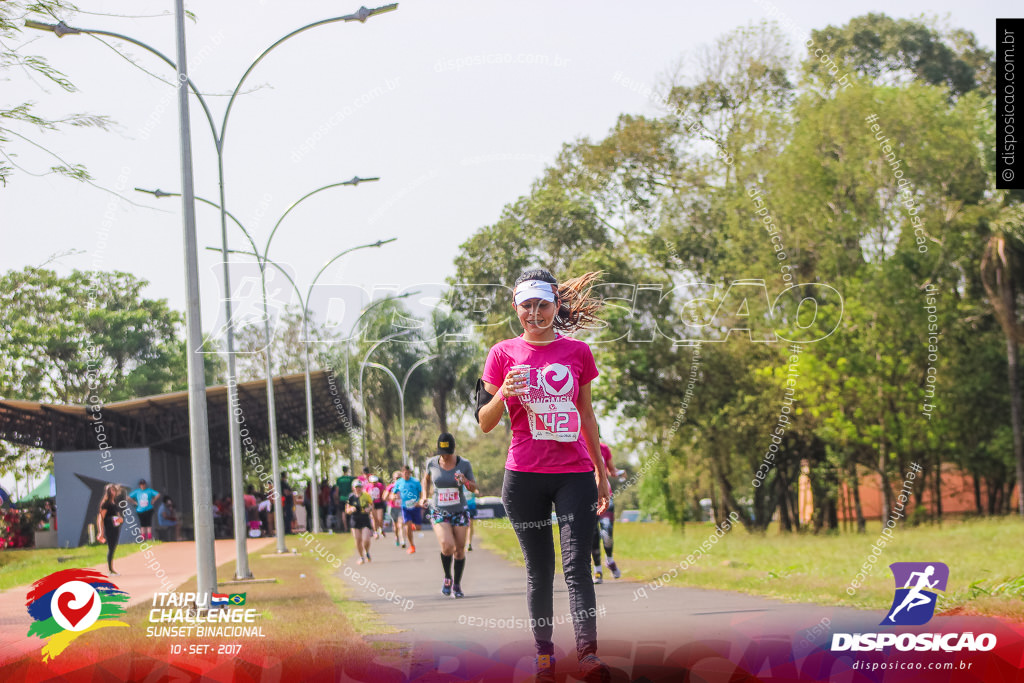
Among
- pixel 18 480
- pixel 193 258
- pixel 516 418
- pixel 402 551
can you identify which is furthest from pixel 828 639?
pixel 402 551

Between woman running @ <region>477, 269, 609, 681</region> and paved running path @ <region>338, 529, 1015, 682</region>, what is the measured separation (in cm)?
47

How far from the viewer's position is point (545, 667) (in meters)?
5.47

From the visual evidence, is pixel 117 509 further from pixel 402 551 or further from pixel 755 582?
pixel 755 582

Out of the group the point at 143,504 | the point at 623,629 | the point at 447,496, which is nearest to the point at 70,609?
the point at 623,629

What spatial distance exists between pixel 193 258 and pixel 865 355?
15.9m

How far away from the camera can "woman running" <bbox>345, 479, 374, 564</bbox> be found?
16.9 metres

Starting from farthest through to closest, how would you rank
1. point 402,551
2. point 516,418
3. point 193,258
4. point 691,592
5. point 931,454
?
1. point 931,454
2. point 402,551
3. point 691,592
4. point 193,258
5. point 516,418

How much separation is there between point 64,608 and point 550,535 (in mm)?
3599

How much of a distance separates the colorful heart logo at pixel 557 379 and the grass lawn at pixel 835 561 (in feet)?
12.7

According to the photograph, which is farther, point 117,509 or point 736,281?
point 736,281

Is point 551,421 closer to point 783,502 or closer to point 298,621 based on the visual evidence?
point 298,621


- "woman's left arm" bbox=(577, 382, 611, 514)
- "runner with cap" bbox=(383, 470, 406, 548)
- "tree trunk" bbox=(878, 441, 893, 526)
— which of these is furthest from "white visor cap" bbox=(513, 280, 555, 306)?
"tree trunk" bbox=(878, 441, 893, 526)

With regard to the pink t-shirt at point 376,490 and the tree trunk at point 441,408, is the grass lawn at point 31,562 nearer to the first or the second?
the tree trunk at point 441,408

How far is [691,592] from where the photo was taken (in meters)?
11.3
